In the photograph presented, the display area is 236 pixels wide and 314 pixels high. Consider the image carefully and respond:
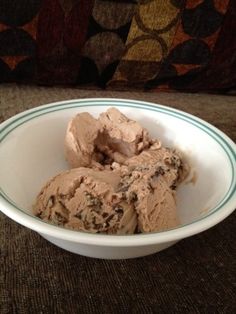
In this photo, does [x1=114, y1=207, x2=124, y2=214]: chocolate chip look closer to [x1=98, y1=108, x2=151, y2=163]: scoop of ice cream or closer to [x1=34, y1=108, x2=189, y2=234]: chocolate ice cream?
[x1=34, y1=108, x2=189, y2=234]: chocolate ice cream

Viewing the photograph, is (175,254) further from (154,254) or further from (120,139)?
(120,139)

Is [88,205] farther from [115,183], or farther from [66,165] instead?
[66,165]

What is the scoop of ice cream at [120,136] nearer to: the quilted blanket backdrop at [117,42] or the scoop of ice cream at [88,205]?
the scoop of ice cream at [88,205]

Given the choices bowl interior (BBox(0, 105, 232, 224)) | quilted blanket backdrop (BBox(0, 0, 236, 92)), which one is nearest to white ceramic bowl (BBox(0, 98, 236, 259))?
bowl interior (BBox(0, 105, 232, 224))

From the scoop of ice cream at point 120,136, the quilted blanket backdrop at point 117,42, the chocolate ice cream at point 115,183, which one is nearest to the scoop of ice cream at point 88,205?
the chocolate ice cream at point 115,183

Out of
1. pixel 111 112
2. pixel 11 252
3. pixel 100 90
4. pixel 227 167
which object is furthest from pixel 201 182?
pixel 100 90

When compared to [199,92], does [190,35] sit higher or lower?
higher

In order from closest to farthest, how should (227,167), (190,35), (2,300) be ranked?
(2,300), (227,167), (190,35)

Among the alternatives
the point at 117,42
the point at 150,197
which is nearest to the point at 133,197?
the point at 150,197
